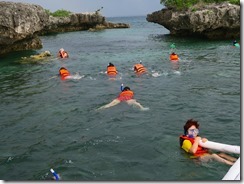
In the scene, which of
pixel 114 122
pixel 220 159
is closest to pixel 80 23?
pixel 114 122

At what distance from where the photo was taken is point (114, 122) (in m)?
14.4

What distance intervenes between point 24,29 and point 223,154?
30297mm

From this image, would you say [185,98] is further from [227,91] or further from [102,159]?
[102,159]

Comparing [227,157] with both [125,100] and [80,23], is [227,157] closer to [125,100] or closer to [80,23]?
[125,100]

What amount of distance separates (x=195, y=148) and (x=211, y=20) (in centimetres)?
3954

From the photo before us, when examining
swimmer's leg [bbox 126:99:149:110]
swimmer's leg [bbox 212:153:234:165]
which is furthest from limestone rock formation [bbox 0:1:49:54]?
swimmer's leg [bbox 212:153:234:165]

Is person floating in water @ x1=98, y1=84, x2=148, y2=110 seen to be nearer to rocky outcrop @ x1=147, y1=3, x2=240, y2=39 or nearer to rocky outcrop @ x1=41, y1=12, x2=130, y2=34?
rocky outcrop @ x1=147, y1=3, x2=240, y2=39

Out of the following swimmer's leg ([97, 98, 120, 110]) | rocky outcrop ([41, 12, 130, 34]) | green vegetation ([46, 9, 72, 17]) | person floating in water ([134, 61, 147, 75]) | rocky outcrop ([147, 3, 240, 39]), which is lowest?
swimmer's leg ([97, 98, 120, 110])

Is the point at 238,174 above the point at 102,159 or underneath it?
above

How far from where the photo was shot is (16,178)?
10.1 m

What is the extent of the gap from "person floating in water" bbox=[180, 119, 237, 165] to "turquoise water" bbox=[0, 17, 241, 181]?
256mm

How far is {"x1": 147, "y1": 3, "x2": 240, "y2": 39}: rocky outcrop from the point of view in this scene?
153 feet

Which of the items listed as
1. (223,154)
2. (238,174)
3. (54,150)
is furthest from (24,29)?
(238,174)

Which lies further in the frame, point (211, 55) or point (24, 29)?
point (24, 29)
